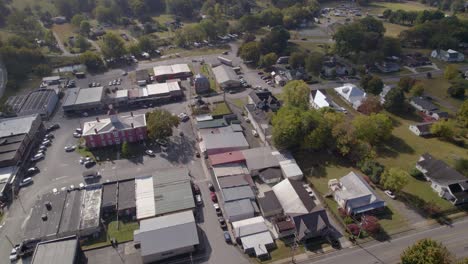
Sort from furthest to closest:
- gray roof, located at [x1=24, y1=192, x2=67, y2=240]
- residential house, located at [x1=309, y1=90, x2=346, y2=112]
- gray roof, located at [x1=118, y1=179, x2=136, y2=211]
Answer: residential house, located at [x1=309, y1=90, x2=346, y2=112]
gray roof, located at [x1=118, y1=179, x2=136, y2=211]
gray roof, located at [x1=24, y1=192, x2=67, y2=240]

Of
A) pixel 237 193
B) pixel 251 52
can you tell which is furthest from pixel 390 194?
pixel 251 52

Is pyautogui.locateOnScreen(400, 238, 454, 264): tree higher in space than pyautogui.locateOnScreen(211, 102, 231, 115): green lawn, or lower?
higher

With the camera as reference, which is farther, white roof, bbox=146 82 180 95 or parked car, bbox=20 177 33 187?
white roof, bbox=146 82 180 95

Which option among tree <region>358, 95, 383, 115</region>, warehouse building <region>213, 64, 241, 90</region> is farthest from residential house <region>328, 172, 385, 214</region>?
warehouse building <region>213, 64, 241, 90</region>

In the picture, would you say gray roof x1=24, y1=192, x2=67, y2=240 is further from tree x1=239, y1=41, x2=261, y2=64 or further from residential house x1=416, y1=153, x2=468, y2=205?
tree x1=239, y1=41, x2=261, y2=64

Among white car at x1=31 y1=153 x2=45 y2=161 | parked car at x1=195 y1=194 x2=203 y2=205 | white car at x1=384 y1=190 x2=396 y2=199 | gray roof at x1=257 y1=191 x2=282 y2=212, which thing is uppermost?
white car at x1=31 y1=153 x2=45 y2=161

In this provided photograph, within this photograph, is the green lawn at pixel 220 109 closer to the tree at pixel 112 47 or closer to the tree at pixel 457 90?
the tree at pixel 112 47

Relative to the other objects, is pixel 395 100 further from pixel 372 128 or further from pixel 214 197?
pixel 214 197

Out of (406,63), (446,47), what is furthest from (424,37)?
(406,63)
